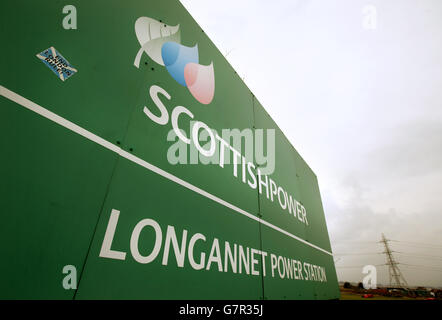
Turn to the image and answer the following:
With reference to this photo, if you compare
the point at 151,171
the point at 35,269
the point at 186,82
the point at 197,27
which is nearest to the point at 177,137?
the point at 151,171

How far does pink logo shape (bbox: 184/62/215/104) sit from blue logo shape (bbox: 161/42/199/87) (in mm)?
33

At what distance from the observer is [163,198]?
91cm

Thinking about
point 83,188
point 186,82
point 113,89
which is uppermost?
point 186,82

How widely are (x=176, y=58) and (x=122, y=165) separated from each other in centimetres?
75

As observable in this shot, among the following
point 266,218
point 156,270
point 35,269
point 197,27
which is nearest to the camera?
point 35,269

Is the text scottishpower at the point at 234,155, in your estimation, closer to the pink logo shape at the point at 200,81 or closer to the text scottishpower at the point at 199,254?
the pink logo shape at the point at 200,81

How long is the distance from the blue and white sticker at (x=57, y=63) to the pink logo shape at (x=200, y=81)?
639 millimetres

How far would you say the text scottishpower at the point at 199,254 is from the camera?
72cm

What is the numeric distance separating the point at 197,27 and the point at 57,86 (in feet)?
3.80

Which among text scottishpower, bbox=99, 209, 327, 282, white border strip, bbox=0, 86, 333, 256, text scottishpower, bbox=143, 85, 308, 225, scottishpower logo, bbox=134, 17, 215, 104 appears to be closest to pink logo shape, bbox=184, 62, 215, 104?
scottishpower logo, bbox=134, 17, 215, 104

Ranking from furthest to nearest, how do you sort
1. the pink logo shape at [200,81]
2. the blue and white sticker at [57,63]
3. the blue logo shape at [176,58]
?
the pink logo shape at [200,81], the blue logo shape at [176,58], the blue and white sticker at [57,63]

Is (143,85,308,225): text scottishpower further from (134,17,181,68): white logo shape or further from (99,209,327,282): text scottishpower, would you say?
(99,209,327,282): text scottishpower

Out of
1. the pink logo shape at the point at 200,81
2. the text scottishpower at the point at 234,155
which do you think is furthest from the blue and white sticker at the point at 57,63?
the pink logo shape at the point at 200,81
